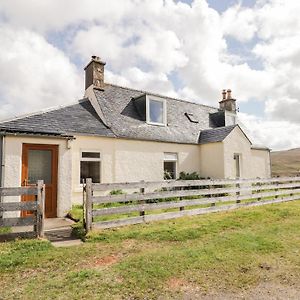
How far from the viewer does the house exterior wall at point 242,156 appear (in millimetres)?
18031

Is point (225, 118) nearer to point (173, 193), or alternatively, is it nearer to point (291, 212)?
point (291, 212)

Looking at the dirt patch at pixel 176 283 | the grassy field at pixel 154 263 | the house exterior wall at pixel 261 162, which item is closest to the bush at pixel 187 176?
the house exterior wall at pixel 261 162

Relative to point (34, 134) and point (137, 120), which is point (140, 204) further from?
point (137, 120)

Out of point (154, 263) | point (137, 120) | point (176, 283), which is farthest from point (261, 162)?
point (176, 283)

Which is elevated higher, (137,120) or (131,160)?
(137,120)

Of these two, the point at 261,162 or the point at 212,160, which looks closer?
the point at 212,160

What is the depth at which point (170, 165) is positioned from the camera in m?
17.8

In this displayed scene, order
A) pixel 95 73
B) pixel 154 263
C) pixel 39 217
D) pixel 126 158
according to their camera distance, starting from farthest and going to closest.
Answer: pixel 95 73 → pixel 126 158 → pixel 39 217 → pixel 154 263

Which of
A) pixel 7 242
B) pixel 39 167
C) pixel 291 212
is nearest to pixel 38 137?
pixel 39 167

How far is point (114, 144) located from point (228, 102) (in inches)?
581

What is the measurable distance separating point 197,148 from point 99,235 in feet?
41.1

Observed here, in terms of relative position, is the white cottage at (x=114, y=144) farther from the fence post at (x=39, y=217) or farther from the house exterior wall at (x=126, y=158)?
the fence post at (x=39, y=217)

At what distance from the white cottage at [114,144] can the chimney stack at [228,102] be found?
9.17 ft

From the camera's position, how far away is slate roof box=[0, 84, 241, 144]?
40.8ft
